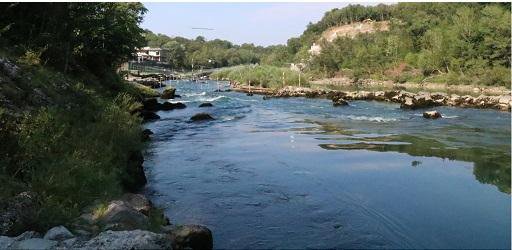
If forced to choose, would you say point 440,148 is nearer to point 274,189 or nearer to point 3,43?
point 274,189

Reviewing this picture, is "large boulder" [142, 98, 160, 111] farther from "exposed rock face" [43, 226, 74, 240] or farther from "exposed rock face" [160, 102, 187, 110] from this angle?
"exposed rock face" [43, 226, 74, 240]

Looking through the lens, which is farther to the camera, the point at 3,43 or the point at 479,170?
the point at 3,43

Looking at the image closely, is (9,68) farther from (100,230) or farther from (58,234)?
(58,234)

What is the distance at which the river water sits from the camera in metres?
9.99

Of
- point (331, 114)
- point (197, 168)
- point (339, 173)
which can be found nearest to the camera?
point (339, 173)

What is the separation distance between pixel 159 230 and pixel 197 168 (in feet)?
26.2

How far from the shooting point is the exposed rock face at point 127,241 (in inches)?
273

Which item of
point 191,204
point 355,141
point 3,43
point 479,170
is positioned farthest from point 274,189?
point 3,43

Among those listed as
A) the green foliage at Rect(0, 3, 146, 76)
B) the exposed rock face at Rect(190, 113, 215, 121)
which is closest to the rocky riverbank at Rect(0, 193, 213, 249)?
the green foliage at Rect(0, 3, 146, 76)

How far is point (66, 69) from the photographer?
843 inches

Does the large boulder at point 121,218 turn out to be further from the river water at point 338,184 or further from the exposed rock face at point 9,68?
the exposed rock face at point 9,68

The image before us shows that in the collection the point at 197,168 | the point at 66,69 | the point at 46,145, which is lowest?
the point at 197,168

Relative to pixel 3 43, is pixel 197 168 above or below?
below

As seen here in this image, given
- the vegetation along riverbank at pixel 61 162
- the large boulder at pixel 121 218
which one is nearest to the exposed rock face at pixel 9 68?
the vegetation along riverbank at pixel 61 162
